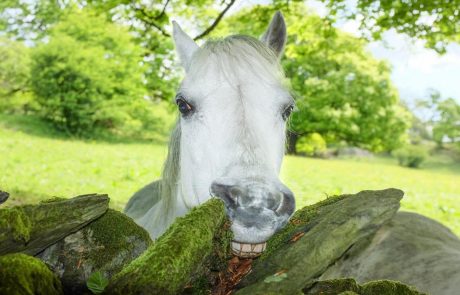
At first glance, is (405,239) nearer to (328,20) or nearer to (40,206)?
(40,206)

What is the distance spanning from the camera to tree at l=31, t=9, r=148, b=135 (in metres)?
22.3

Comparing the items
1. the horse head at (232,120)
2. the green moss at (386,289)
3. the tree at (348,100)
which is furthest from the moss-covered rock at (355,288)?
the tree at (348,100)

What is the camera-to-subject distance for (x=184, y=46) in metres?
3.24

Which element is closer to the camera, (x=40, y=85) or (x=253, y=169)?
(x=253, y=169)

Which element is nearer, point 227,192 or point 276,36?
point 227,192

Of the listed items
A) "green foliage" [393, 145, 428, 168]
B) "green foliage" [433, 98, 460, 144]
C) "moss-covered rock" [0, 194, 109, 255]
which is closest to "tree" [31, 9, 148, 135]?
"moss-covered rock" [0, 194, 109, 255]

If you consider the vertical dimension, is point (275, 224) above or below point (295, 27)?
above

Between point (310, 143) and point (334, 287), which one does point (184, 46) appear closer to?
point (334, 287)

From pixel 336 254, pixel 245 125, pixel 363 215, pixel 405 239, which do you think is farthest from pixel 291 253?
pixel 405 239

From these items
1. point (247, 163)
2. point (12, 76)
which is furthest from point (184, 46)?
point (12, 76)

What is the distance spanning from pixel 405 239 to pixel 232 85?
1.91 meters

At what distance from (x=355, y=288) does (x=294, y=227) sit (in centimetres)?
36

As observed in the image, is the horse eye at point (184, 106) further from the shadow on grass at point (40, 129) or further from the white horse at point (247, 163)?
the shadow on grass at point (40, 129)

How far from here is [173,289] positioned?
3.39 feet
